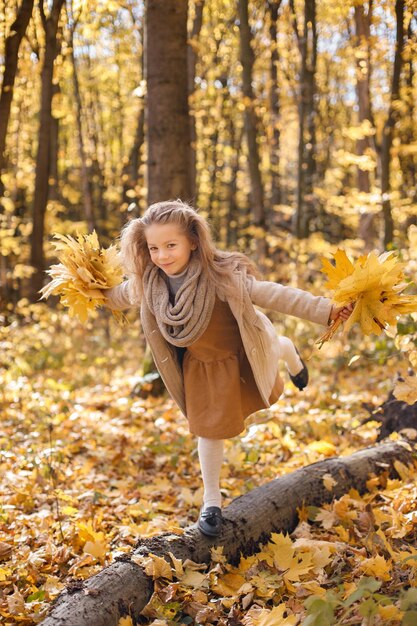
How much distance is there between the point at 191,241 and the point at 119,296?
58 cm

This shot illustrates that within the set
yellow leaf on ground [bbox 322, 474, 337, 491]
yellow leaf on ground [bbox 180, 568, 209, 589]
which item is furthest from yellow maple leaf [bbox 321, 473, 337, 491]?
yellow leaf on ground [bbox 180, 568, 209, 589]

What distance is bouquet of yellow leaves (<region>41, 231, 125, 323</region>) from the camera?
346cm

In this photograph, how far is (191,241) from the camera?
129 inches

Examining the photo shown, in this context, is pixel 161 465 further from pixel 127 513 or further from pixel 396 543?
pixel 396 543

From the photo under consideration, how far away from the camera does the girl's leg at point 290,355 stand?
3908mm

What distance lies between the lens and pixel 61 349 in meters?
9.80

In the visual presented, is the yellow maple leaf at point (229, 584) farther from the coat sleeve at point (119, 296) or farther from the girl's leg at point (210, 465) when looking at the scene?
the coat sleeve at point (119, 296)

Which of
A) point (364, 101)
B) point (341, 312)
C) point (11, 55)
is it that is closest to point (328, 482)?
point (341, 312)

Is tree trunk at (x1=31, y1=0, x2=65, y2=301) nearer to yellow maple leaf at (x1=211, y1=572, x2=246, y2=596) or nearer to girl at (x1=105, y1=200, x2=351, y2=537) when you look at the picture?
girl at (x1=105, y1=200, x2=351, y2=537)

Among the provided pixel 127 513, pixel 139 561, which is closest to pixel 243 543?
pixel 139 561

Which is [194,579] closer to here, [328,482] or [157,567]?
[157,567]

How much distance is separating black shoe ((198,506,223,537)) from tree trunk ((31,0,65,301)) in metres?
7.47

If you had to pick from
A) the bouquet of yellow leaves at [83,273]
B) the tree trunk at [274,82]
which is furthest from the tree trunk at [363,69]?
the bouquet of yellow leaves at [83,273]

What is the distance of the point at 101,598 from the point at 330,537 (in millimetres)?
1310
